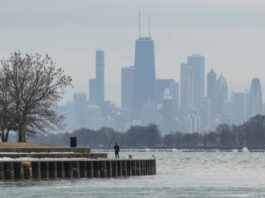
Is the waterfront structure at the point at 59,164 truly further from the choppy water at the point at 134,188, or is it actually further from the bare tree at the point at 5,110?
the bare tree at the point at 5,110

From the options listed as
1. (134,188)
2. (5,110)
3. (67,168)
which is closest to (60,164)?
(67,168)

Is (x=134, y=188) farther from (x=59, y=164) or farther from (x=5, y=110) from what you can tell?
(x=5, y=110)

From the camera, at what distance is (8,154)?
92.4 m

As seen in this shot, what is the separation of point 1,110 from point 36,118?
3.05 metres

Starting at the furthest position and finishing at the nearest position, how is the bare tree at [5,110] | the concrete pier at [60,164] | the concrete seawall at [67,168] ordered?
the bare tree at [5,110], the concrete pier at [60,164], the concrete seawall at [67,168]

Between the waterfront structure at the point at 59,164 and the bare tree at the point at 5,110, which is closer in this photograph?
the waterfront structure at the point at 59,164

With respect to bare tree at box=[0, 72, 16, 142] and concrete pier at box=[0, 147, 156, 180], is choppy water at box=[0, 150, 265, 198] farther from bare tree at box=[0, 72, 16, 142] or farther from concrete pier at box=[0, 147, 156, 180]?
bare tree at box=[0, 72, 16, 142]

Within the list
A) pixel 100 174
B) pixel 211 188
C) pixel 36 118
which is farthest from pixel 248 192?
pixel 36 118

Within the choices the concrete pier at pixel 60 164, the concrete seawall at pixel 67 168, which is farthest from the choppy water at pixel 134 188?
the concrete pier at pixel 60 164

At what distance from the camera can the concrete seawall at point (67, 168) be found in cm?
8756

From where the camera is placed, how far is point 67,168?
91.6m

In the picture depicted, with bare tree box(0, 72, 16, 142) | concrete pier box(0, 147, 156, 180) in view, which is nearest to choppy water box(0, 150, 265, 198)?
concrete pier box(0, 147, 156, 180)

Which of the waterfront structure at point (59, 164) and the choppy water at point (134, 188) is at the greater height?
the waterfront structure at point (59, 164)

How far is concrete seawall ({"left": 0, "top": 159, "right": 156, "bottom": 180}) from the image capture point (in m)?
87.6
